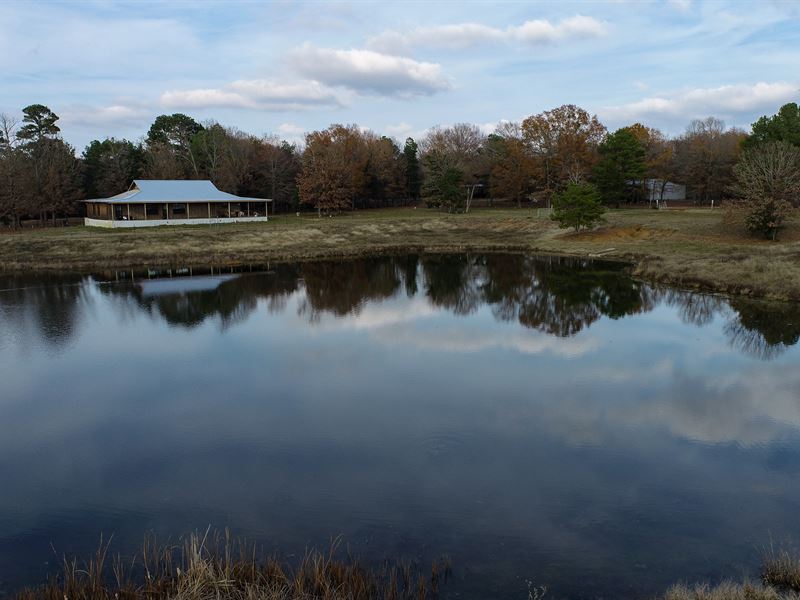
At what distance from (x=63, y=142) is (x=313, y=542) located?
72159 millimetres

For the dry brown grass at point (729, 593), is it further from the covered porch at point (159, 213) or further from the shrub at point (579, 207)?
the covered porch at point (159, 213)

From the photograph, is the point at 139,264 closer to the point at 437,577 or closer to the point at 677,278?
the point at 677,278

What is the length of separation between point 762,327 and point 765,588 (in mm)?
16448

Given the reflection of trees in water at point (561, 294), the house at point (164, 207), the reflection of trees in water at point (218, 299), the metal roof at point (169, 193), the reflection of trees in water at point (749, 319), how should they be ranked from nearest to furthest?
1. the reflection of trees in water at point (749, 319)
2. the reflection of trees in water at point (561, 294)
3. the reflection of trees in water at point (218, 299)
4. the house at point (164, 207)
5. the metal roof at point (169, 193)

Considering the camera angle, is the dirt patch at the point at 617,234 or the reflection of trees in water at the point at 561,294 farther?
the dirt patch at the point at 617,234

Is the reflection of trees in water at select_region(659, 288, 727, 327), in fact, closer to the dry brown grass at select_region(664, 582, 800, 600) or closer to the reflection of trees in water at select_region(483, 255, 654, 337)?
the reflection of trees in water at select_region(483, 255, 654, 337)

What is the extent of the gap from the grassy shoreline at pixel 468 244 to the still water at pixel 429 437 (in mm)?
7624

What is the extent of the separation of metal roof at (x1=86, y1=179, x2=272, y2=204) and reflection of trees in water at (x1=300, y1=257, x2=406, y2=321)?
23.1m

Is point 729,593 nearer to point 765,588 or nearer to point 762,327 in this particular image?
point 765,588

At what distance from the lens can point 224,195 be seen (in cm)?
6166

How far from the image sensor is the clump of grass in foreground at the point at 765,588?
7.61 m

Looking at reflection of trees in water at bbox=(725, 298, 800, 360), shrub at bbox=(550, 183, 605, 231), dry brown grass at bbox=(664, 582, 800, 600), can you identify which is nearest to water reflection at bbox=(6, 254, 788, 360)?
reflection of trees in water at bbox=(725, 298, 800, 360)

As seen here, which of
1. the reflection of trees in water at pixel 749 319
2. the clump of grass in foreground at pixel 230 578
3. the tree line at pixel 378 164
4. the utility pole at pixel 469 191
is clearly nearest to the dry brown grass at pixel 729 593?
the clump of grass in foreground at pixel 230 578

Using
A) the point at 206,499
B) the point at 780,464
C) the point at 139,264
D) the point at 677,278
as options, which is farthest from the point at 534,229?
the point at 206,499
